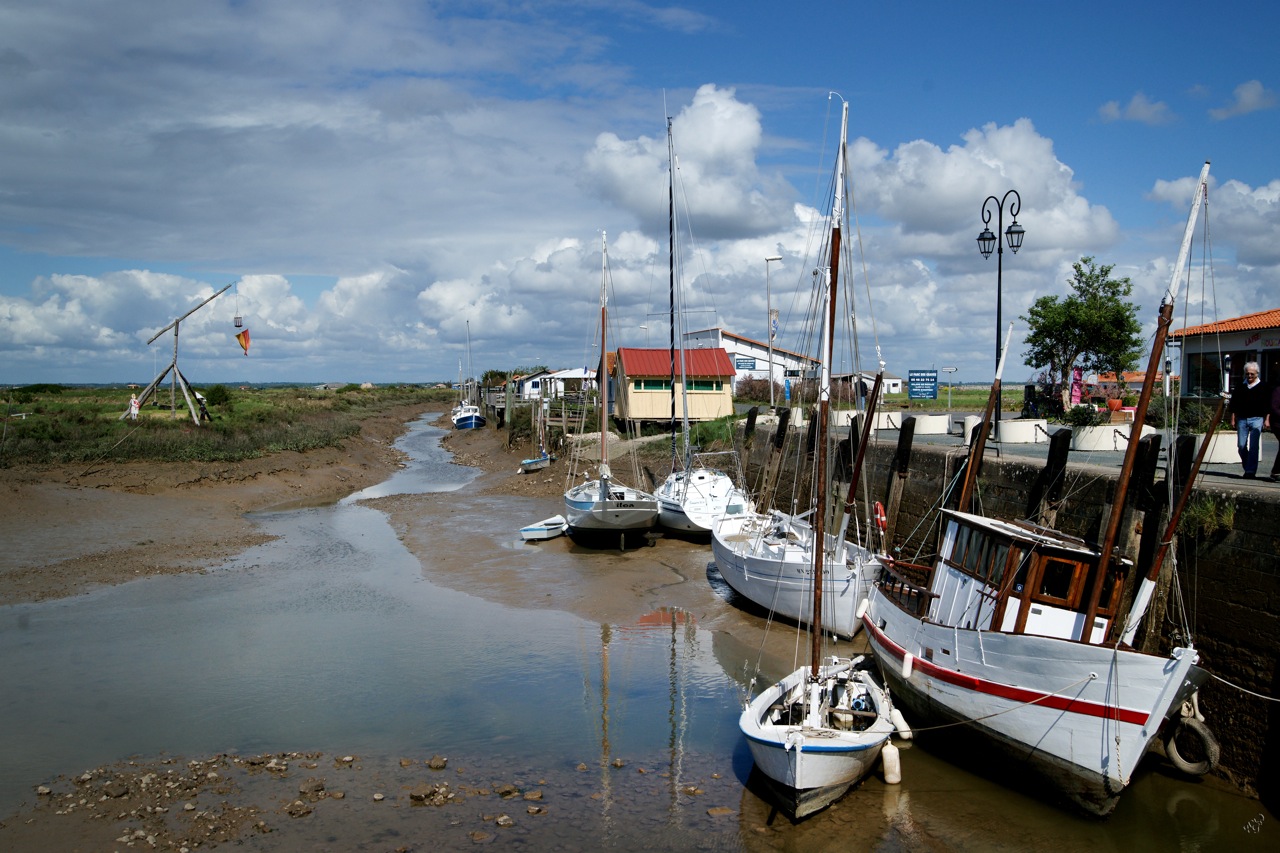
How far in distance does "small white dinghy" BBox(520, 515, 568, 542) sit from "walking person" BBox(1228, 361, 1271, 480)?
17927 mm

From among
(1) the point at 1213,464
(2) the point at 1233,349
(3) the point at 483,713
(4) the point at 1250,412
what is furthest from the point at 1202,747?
(2) the point at 1233,349

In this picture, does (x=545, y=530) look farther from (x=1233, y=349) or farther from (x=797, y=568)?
(x=1233, y=349)

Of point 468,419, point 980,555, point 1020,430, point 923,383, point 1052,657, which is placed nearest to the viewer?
point 1052,657

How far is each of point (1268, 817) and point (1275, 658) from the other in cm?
175

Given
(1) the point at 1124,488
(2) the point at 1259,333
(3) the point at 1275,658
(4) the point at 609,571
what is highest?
(2) the point at 1259,333

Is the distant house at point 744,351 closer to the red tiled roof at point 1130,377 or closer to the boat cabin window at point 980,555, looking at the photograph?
the red tiled roof at point 1130,377

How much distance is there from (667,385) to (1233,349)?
24.2 metres

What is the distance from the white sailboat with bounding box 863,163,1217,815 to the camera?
→ 364 inches

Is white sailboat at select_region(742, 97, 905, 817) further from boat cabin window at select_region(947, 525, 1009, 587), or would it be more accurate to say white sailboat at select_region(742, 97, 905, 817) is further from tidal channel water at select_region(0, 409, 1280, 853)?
boat cabin window at select_region(947, 525, 1009, 587)

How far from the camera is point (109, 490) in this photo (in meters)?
30.2

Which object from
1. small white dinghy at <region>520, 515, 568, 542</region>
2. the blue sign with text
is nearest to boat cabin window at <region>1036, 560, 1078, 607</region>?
the blue sign with text

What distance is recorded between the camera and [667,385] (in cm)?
4453

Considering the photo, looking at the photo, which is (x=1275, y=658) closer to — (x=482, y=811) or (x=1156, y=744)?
(x=1156, y=744)

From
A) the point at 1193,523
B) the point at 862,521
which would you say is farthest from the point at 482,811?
the point at 862,521
